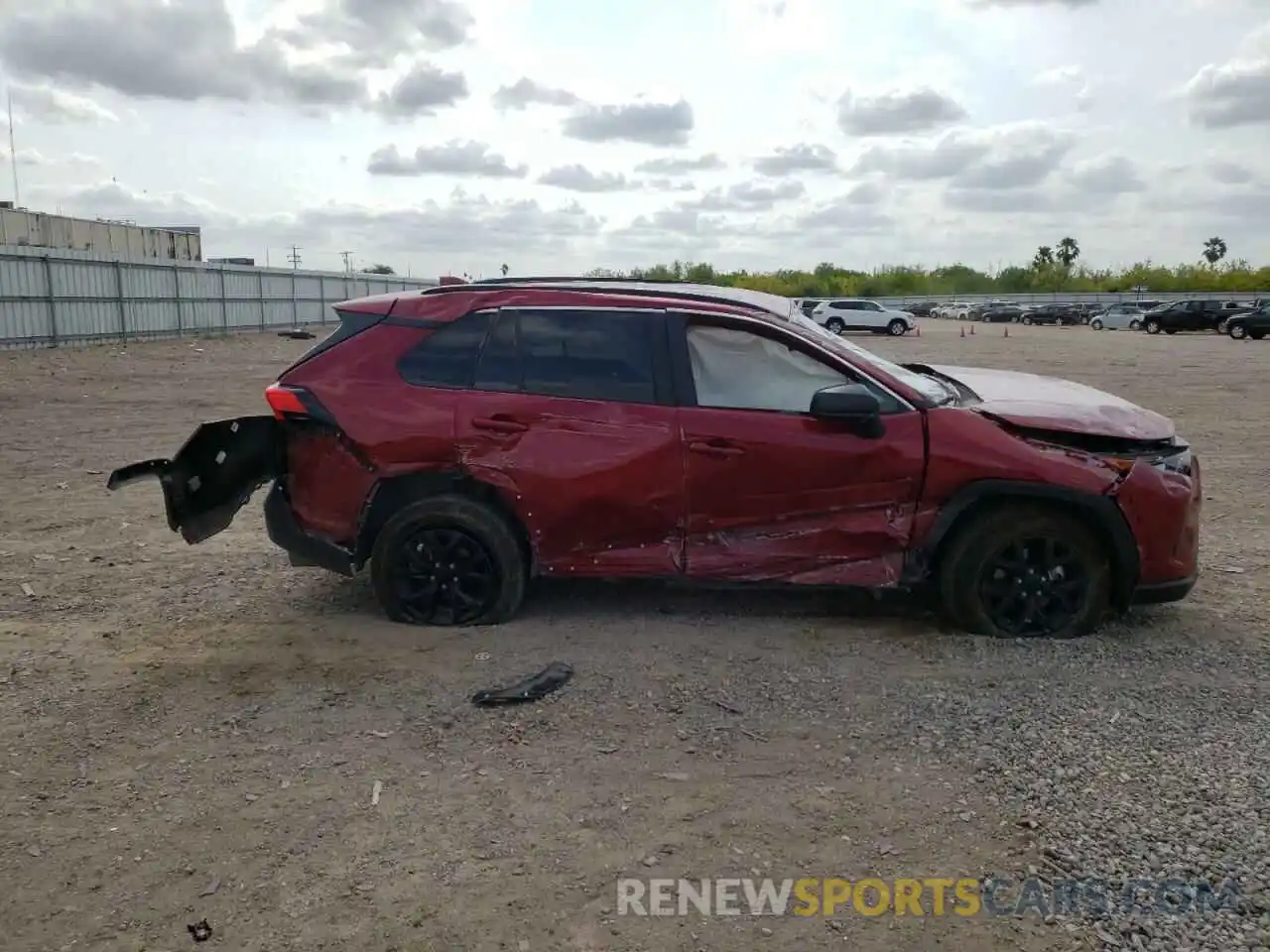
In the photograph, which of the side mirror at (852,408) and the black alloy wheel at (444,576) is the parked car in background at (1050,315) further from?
the black alloy wheel at (444,576)

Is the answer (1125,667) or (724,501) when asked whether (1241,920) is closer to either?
(1125,667)

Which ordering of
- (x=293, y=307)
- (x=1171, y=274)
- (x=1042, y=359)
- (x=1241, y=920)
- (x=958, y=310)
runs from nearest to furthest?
(x=1241, y=920) → (x=1042, y=359) → (x=293, y=307) → (x=958, y=310) → (x=1171, y=274)

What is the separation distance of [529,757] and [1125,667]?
2771 millimetres

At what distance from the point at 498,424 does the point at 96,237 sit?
46640 millimetres

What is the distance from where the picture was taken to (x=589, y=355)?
5.11m

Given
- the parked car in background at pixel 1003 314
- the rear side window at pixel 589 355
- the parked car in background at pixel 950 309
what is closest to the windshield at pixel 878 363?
the rear side window at pixel 589 355

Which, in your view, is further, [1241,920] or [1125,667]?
[1125,667]

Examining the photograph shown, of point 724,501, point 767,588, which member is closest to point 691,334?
point 724,501

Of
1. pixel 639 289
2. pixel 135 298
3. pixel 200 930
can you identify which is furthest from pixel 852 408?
pixel 135 298

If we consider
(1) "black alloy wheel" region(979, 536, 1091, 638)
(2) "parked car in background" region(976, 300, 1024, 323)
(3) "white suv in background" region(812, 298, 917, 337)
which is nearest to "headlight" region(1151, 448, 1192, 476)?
(1) "black alloy wheel" region(979, 536, 1091, 638)

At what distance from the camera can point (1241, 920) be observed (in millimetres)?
2797

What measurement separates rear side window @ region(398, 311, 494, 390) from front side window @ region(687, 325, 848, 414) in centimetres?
111

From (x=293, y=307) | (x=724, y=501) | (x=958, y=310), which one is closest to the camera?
(x=724, y=501)

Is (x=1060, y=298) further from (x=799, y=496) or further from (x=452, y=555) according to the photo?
(x=452, y=555)
